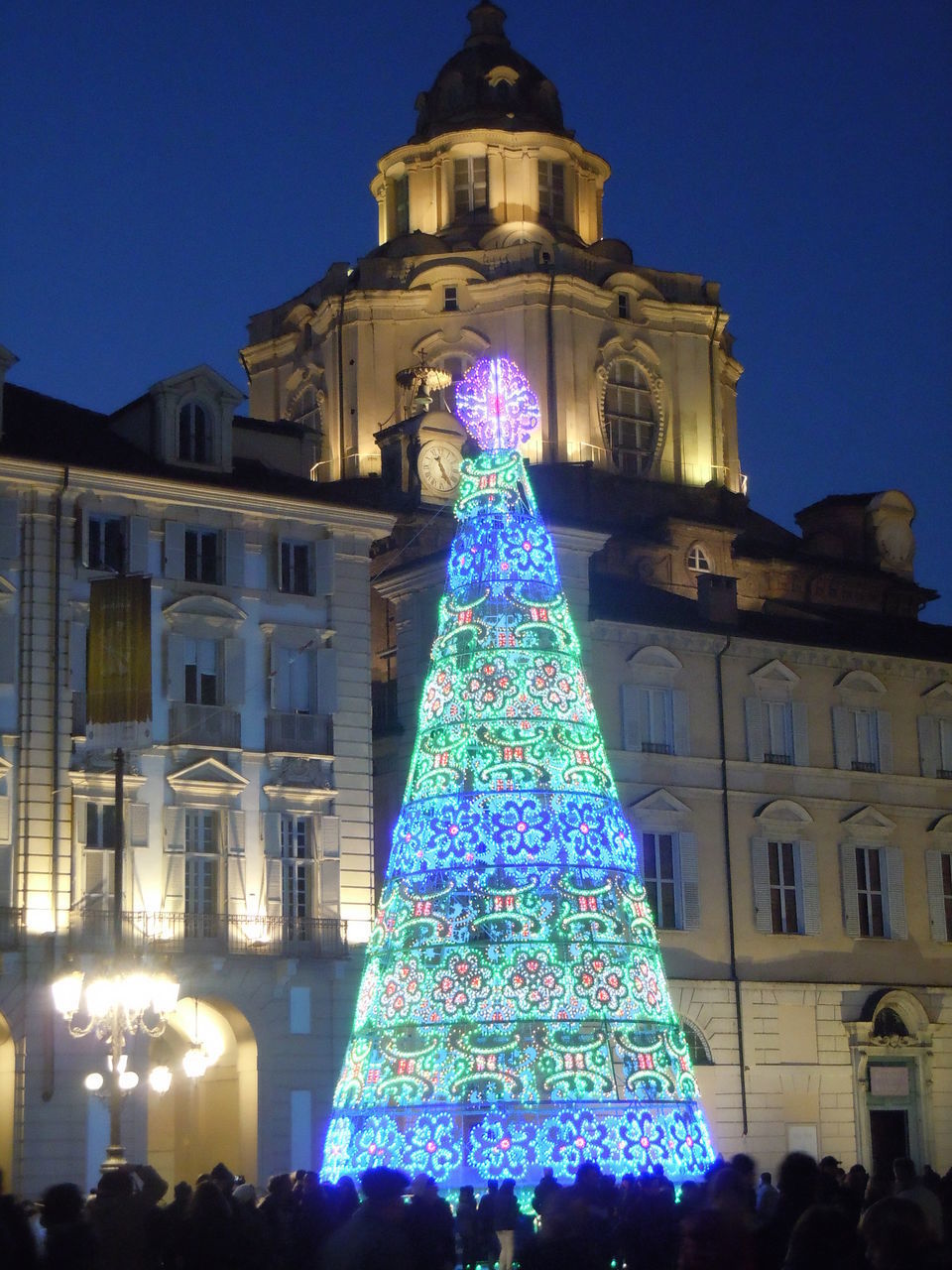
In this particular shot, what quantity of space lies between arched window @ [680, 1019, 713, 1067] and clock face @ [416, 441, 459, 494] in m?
15.1

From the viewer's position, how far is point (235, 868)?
38781 millimetres

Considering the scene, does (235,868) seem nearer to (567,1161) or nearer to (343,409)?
(567,1161)

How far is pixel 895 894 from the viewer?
156 ft

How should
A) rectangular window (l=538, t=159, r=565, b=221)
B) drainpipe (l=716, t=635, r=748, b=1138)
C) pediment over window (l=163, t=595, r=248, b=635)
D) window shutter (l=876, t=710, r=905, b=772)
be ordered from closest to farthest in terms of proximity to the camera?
pediment over window (l=163, t=595, r=248, b=635), drainpipe (l=716, t=635, r=748, b=1138), window shutter (l=876, t=710, r=905, b=772), rectangular window (l=538, t=159, r=565, b=221)

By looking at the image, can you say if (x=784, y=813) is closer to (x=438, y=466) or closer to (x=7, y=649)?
(x=438, y=466)

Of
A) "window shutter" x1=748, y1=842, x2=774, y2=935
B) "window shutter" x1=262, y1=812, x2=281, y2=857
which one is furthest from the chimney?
"window shutter" x1=262, y1=812, x2=281, y2=857

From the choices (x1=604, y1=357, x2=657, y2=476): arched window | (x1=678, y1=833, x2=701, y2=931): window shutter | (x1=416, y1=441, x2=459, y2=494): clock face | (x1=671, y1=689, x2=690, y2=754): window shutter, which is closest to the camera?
(x1=678, y1=833, x2=701, y2=931): window shutter

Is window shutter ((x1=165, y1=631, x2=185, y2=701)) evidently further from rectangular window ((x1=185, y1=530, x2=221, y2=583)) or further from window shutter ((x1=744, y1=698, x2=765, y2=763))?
window shutter ((x1=744, y1=698, x2=765, y2=763))

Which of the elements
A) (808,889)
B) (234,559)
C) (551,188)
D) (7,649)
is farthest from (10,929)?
(551,188)

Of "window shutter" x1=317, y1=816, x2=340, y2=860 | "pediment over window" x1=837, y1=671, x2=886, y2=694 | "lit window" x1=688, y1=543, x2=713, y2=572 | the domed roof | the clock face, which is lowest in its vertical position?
"window shutter" x1=317, y1=816, x2=340, y2=860

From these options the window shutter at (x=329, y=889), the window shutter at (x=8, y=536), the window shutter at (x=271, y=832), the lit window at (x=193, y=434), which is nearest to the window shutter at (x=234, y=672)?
the window shutter at (x=271, y=832)

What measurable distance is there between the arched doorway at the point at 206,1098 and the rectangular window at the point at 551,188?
34.0m

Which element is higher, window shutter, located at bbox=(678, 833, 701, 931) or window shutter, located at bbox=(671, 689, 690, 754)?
window shutter, located at bbox=(671, 689, 690, 754)

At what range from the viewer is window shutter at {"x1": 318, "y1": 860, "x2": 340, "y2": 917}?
130ft
